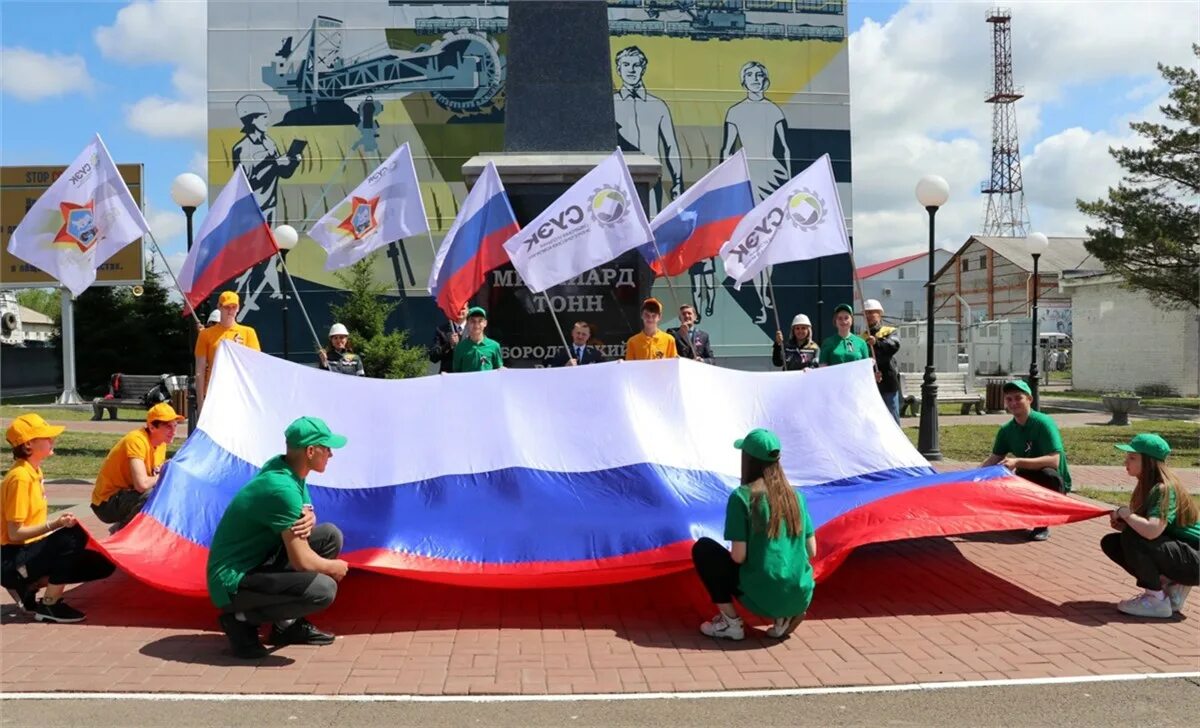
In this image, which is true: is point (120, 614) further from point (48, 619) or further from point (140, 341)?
point (140, 341)

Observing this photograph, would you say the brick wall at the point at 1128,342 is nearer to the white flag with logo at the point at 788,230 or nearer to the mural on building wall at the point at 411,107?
the mural on building wall at the point at 411,107

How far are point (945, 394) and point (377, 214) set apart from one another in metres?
17.8

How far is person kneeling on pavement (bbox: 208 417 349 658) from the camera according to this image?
5191 millimetres

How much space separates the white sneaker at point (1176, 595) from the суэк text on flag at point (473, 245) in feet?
21.0

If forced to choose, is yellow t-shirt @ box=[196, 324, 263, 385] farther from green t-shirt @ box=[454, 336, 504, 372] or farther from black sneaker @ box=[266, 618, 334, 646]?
black sneaker @ box=[266, 618, 334, 646]

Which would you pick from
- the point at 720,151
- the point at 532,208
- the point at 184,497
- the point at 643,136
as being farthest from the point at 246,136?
the point at 184,497

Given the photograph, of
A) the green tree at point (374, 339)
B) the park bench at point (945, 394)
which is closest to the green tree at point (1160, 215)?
the park bench at point (945, 394)

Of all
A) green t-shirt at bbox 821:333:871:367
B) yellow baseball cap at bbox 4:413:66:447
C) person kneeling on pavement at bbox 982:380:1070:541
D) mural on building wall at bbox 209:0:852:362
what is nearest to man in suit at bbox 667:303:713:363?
green t-shirt at bbox 821:333:871:367

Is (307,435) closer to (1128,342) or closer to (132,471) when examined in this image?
(132,471)

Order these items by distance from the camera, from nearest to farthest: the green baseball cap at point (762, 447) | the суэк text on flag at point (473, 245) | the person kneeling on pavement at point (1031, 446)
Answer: the green baseball cap at point (762, 447), the person kneeling on pavement at point (1031, 446), the суэк text on flag at point (473, 245)

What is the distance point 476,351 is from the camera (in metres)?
9.26

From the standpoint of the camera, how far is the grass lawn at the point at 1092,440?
14461mm

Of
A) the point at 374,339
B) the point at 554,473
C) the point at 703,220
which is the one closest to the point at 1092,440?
→ the point at 703,220

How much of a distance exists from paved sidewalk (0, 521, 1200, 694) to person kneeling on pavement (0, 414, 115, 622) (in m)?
0.19
